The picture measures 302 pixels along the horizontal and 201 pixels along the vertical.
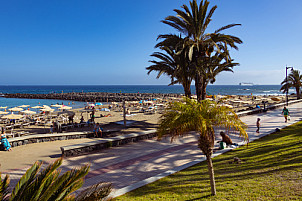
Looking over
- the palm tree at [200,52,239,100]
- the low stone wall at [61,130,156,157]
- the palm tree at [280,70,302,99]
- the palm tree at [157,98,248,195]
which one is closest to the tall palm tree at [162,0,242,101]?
the palm tree at [200,52,239,100]

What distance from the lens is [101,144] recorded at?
10.8m

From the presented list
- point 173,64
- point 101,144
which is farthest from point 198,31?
point 101,144

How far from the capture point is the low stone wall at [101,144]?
955 centimetres

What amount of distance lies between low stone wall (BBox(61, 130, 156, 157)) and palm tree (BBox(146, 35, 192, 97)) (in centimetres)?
595

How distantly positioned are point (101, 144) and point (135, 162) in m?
2.87

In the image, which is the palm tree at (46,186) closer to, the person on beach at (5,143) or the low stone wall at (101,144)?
the low stone wall at (101,144)

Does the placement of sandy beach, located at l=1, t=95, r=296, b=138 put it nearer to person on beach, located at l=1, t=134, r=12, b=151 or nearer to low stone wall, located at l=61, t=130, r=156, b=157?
low stone wall, located at l=61, t=130, r=156, b=157

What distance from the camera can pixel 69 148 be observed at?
9477 millimetres

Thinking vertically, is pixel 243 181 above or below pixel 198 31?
below

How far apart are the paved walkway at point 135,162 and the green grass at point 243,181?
578 mm

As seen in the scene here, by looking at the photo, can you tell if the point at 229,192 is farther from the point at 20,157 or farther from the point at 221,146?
the point at 20,157

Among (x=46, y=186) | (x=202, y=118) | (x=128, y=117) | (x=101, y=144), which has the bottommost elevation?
(x=128, y=117)

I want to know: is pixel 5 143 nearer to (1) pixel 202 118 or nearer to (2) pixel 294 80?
(1) pixel 202 118

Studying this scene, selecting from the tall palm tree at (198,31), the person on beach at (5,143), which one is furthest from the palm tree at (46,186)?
the tall palm tree at (198,31)
